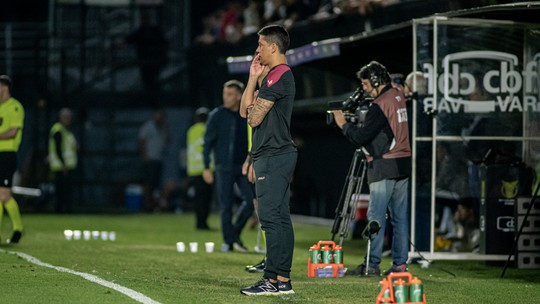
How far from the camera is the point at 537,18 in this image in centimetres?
1430

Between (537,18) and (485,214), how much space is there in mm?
2336

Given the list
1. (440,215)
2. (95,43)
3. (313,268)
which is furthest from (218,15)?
(313,268)

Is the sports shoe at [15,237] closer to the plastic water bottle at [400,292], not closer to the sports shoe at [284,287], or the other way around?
the sports shoe at [284,287]

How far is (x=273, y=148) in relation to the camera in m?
10.6

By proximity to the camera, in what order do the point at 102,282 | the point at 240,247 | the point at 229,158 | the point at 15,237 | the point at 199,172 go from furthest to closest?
the point at 199,172
the point at 15,237
the point at 229,158
the point at 240,247
the point at 102,282

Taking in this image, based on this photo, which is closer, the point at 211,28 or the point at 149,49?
the point at 211,28

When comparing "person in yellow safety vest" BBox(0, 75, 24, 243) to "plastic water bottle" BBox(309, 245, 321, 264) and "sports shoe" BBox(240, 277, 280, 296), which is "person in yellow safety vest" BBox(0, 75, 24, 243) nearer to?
"plastic water bottle" BBox(309, 245, 321, 264)

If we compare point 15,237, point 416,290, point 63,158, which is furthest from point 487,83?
point 63,158

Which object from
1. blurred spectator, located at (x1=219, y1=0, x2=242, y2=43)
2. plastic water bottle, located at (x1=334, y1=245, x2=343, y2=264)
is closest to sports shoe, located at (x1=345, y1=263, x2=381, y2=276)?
plastic water bottle, located at (x1=334, y1=245, x2=343, y2=264)

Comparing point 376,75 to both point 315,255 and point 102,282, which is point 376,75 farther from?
point 102,282

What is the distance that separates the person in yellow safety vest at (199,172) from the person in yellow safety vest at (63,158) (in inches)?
175

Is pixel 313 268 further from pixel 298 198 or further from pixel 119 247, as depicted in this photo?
pixel 298 198

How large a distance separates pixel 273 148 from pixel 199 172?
1127cm

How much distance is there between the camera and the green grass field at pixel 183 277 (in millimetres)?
10555
